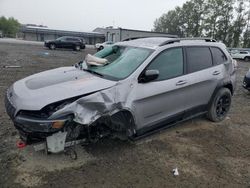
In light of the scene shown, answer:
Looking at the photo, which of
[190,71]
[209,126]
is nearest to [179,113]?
[190,71]

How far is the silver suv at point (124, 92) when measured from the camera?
3.30m

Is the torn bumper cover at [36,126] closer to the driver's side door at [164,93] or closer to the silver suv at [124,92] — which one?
the silver suv at [124,92]

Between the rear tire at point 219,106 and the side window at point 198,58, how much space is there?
0.73m

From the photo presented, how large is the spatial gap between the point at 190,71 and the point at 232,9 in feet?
171

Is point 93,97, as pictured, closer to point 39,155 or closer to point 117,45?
point 39,155

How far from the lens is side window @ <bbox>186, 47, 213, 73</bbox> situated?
4.82 metres

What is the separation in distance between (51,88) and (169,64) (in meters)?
2.06

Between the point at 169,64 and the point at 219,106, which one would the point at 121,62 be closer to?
the point at 169,64

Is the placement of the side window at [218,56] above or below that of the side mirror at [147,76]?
above

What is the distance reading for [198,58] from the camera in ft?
16.5

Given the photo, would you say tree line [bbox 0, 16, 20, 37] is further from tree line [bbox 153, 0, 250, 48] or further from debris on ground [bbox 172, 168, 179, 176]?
debris on ground [bbox 172, 168, 179, 176]

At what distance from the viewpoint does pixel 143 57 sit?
4.23 metres

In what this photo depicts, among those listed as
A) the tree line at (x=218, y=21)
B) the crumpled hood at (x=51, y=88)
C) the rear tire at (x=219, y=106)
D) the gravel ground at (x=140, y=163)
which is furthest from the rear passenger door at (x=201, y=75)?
the tree line at (x=218, y=21)

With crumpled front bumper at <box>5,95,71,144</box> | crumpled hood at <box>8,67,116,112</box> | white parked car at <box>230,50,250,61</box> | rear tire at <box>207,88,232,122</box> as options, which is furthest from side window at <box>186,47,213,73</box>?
white parked car at <box>230,50,250,61</box>
